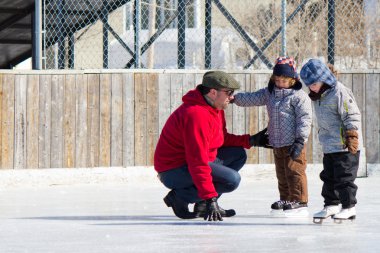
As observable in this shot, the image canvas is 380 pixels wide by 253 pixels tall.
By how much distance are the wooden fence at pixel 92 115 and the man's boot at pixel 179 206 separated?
4219 mm

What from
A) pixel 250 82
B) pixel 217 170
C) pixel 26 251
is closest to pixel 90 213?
pixel 217 170

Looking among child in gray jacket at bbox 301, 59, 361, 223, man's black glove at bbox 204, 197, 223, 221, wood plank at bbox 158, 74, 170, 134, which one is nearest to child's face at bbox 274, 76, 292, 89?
child in gray jacket at bbox 301, 59, 361, 223

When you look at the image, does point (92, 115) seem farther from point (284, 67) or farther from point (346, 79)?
point (284, 67)

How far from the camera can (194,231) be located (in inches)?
319

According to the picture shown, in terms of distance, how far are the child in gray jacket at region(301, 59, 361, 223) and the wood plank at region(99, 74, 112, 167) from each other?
4798mm

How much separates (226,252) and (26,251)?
49.4 inches

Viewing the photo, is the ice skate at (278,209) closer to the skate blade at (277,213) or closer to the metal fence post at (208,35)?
the skate blade at (277,213)

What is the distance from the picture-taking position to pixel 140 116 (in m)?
13.4

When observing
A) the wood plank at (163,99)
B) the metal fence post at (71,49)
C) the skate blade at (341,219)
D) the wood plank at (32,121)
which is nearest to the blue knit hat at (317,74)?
the skate blade at (341,219)

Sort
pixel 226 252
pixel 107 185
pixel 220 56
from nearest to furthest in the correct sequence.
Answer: pixel 226 252 < pixel 107 185 < pixel 220 56

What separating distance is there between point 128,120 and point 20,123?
4.34 feet

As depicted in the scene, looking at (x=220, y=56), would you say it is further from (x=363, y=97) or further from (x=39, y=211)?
(x=39, y=211)

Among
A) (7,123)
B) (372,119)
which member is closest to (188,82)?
(7,123)

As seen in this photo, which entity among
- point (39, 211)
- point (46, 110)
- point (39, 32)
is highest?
point (39, 32)
